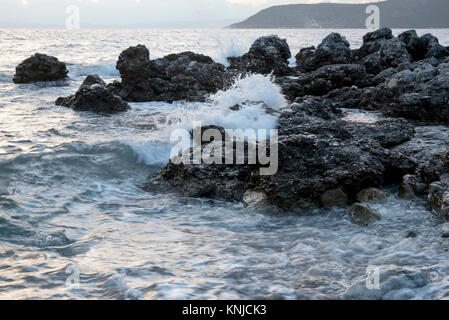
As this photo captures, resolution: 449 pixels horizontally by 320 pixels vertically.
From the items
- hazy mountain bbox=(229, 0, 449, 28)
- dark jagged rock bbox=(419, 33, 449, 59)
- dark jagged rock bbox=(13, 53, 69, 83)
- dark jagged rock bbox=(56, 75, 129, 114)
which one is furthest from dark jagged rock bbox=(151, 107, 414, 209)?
hazy mountain bbox=(229, 0, 449, 28)

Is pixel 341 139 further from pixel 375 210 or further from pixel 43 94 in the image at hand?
pixel 43 94

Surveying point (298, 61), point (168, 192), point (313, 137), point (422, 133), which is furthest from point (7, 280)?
point (298, 61)

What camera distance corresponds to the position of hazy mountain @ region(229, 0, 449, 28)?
12988 centimetres

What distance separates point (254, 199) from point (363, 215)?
1372 mm

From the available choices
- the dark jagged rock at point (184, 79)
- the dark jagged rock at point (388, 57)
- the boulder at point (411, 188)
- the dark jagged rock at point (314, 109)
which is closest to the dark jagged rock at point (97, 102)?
the dark jagged rock at point (184, 79)

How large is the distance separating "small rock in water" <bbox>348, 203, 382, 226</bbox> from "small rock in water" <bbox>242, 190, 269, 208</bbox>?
106 centimetres

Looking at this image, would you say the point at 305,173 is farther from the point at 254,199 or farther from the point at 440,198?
the point at 440,198

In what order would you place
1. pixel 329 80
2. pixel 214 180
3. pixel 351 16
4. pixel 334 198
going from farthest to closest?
pixel 351 16 → pixel 329 80 → pixel 214 180 → pixel 334 198

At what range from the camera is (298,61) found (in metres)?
25.1

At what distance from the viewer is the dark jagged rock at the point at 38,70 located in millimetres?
18922

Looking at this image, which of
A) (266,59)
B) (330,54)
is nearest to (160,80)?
(266,59)

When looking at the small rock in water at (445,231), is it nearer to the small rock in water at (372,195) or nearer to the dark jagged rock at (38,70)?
the small rock in water at (372,195)

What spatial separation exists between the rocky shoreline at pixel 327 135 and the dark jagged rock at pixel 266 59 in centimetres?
195

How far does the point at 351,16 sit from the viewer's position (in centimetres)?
14638
